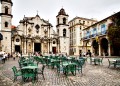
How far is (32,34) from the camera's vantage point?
4566 centimetres

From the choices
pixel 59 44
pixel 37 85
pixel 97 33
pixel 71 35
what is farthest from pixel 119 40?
pixel 71 35

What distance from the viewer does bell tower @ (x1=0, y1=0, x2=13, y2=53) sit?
130ft

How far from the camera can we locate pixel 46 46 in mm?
46656

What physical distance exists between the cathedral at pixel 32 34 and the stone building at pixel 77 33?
10851 mm

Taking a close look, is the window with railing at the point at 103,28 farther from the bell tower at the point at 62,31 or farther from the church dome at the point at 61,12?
the church dome at the point at 61,12

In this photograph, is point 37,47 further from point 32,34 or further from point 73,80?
point 73,80

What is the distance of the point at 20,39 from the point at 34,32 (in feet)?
16.0

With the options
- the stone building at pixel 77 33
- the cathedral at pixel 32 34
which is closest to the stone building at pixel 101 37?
the cathedral at pixel 32 34

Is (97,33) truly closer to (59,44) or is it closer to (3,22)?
(59,44)

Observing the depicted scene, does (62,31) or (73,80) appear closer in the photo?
(73,80)

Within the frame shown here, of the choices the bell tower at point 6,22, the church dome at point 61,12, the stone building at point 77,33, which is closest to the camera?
the bell tower at point 6,22

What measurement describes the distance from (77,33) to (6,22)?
89.7ft

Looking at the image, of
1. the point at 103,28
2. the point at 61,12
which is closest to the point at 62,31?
the point at 61,12

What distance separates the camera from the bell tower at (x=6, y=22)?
3973 centimetres
